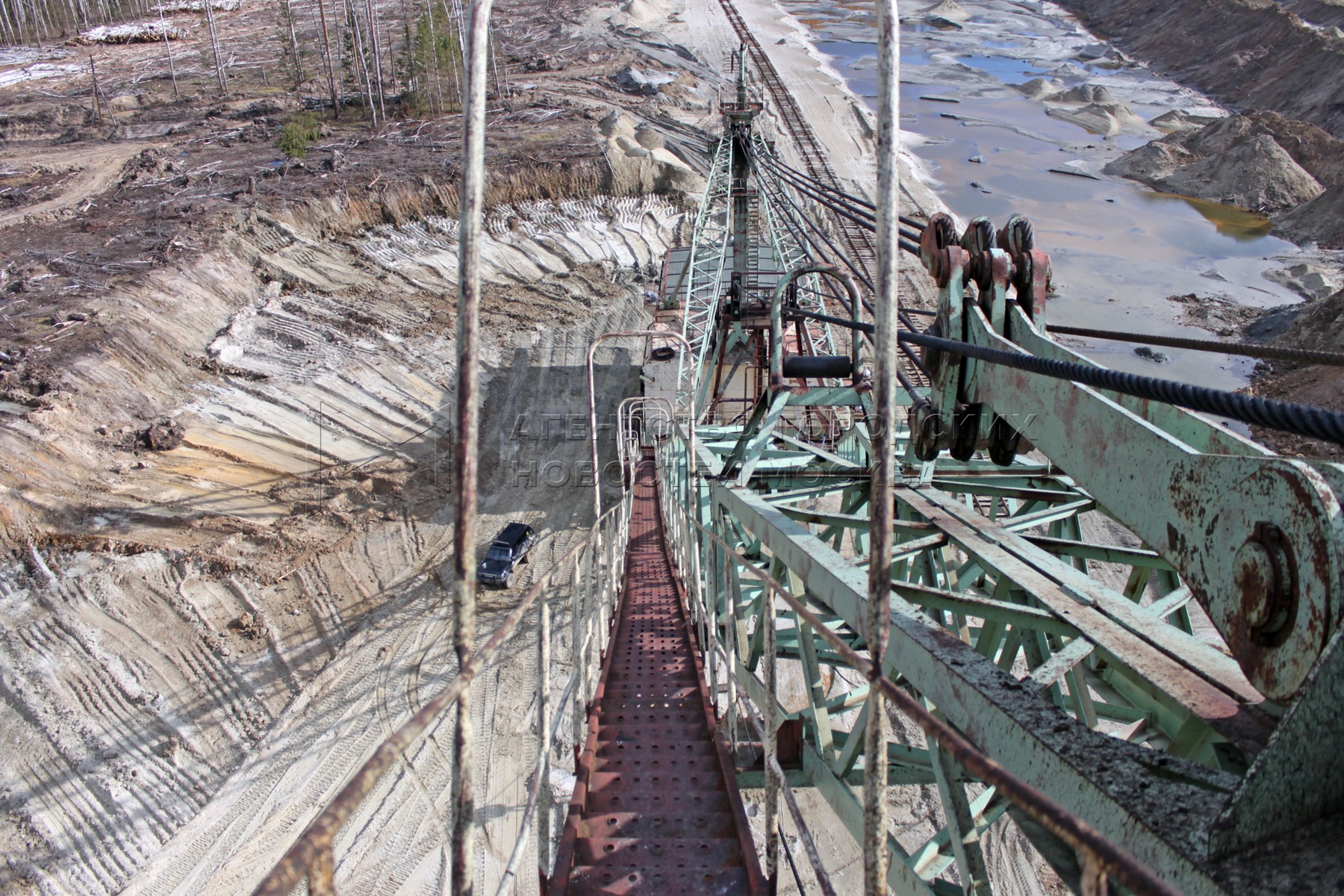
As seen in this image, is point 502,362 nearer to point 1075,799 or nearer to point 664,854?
point 664,854

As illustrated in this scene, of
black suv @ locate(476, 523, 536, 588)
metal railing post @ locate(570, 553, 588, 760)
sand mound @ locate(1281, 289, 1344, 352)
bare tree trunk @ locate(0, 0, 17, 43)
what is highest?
bare tree trunk @ locate(0, 0, 17, 43)

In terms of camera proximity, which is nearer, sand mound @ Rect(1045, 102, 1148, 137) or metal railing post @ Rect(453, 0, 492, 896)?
metal railing post @ Rect(453, 0, 492, 896)

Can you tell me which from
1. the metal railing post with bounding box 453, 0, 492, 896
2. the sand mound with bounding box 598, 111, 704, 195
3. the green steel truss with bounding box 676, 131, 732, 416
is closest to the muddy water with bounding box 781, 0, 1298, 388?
the sand mound with bounding box 598, 111, 704, 195

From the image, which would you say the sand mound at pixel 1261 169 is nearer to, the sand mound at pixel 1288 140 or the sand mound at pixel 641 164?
the sand mound at pixel 1288 140

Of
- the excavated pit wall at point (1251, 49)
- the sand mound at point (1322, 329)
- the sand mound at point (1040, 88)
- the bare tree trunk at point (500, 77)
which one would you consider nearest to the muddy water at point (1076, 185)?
the sand mound at point (1040, 88)

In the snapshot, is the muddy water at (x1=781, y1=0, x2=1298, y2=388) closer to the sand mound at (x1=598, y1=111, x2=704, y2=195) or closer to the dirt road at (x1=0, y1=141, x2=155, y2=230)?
the sand mound at (x1=598, y1=111, x2=704, y2=195)

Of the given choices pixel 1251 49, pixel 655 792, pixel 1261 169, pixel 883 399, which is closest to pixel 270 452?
pixel 655 792

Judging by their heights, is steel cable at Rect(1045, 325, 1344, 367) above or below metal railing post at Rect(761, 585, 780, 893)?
above
